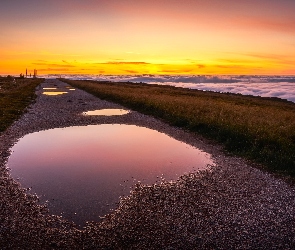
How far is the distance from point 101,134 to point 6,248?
46.9 feet

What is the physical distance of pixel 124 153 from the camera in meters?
16.1

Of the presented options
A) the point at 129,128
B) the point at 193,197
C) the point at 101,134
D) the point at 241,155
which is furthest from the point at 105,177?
the point at 129,128

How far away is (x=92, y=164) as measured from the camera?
45.7ft

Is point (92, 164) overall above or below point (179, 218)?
above

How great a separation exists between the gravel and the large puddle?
0.53 m

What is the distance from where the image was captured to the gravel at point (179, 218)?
738 centimetres

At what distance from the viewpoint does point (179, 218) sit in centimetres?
856

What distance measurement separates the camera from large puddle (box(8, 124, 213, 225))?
32.4ft

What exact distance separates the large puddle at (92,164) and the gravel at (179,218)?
0.53 m

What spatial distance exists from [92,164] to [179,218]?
6.46 meters

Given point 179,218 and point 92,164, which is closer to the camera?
point 179,218

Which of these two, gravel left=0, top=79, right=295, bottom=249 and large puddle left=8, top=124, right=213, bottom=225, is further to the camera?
large puddle left=8, top=124, right=213, bottom=225

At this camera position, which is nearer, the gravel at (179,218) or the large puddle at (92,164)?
the gravel at (179,218)

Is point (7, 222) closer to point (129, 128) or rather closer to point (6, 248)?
point (6, 248)
